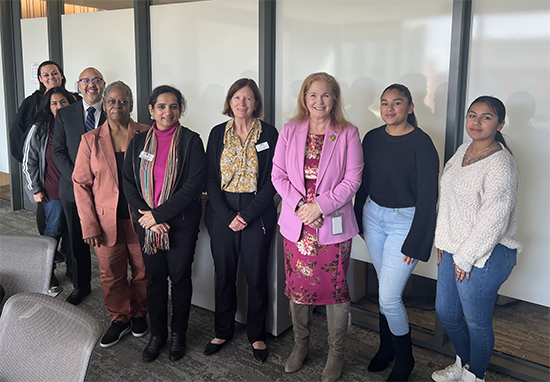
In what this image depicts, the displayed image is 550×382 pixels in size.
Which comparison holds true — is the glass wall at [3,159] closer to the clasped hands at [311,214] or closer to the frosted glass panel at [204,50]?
the frosted glass panel at [204,50]

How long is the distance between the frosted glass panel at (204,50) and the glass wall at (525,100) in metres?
1.71

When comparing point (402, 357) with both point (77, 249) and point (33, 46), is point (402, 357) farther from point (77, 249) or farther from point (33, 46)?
point (33, 46)

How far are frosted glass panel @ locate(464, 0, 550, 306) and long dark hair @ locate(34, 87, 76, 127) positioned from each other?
10.3 feet

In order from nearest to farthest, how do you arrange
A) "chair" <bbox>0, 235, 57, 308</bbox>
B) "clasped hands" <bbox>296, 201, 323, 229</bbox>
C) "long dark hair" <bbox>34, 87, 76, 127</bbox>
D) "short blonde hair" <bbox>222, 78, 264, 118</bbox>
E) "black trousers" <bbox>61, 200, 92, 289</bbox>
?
"chair" <bbox>0, 235, 57, 308</bbox>
"clasped hands" <bbox>296, 201, 323, 229</bbox>
"short blonde hair" <bbox>222, 78, 264, 118</bbox>
"black trousers" <bbox>61, 200, 92, 289</bbox>
"long dark hair" <bbox>34, 87, 76, 127</bbox>

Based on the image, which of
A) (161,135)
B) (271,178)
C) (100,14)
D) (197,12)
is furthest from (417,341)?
(100,14)

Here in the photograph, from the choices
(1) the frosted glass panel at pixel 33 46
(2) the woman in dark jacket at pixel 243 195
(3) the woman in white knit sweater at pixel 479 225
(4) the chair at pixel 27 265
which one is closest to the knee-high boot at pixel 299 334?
(2) the woman in dark jacket at pixel 243 195

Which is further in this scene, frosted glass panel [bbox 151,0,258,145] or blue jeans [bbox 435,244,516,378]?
frosted glass panel [bbox 151,0,258,145]

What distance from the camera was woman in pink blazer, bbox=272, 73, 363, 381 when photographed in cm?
245

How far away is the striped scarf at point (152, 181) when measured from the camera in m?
2.69

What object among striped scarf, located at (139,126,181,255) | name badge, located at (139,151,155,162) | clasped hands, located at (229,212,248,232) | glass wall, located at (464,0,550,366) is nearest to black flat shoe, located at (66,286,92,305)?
striped scarf, located at (139,126,181,255)

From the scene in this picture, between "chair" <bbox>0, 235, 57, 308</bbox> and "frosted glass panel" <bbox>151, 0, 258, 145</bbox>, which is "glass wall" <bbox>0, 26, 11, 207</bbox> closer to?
"frosted glass panel" <bbox>151, 0, 258, 145</bbox>

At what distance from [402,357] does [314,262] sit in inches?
29.3

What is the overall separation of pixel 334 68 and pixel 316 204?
46.9 inches

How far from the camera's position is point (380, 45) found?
2922mm
